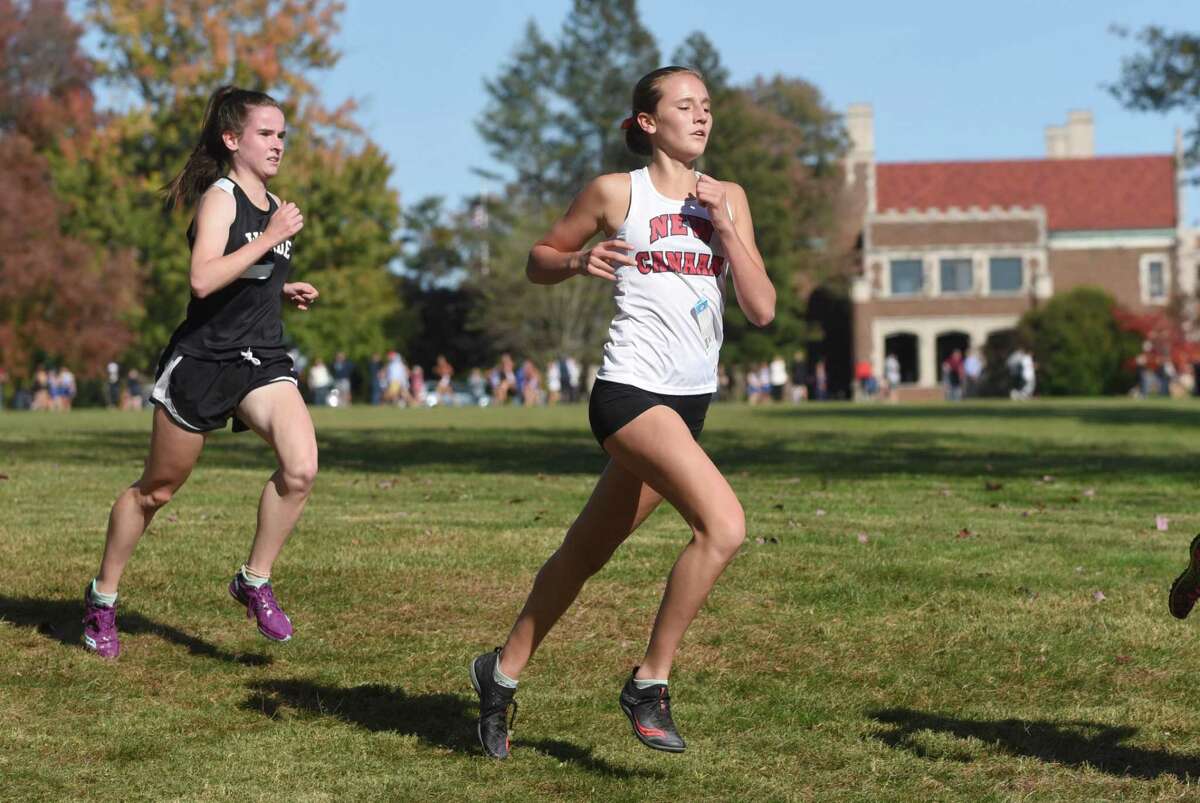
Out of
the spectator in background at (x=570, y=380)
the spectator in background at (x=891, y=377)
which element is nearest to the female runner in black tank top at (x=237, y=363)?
the spectator in background at (x=570, y=380)

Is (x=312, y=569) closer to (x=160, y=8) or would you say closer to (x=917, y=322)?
(x=160, y=8)

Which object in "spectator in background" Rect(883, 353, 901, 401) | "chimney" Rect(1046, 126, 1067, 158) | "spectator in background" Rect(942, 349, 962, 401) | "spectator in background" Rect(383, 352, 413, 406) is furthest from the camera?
"chimney" Rect(1046, 126, 1067, 158)

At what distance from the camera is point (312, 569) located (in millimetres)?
8500

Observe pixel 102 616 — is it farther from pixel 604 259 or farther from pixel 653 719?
pixel 604 259

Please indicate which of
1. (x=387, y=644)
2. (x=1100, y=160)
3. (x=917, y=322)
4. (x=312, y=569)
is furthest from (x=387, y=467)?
(x=1100, y=160)

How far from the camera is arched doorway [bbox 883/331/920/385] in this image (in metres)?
81.3

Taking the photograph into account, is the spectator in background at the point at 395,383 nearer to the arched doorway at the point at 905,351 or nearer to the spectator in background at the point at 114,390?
the spectator in background at the point at 114,390

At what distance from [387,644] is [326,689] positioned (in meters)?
0.68

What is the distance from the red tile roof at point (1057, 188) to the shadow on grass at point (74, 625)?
78662 millimetres

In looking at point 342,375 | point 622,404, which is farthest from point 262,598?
point 342,375

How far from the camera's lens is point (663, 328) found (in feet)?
17.0

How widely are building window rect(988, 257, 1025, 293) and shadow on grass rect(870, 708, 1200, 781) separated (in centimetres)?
7629

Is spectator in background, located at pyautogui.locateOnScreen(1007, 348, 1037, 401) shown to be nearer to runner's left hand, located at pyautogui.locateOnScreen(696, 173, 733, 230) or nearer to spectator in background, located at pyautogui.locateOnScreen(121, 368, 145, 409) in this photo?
spectator in background, located at pyautogui.locateOnScreen(121, 368, 145, 409)

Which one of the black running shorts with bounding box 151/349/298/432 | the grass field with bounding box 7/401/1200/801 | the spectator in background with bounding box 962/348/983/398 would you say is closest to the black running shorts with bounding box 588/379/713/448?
the grass field with bounding box 7/401/1200/801
